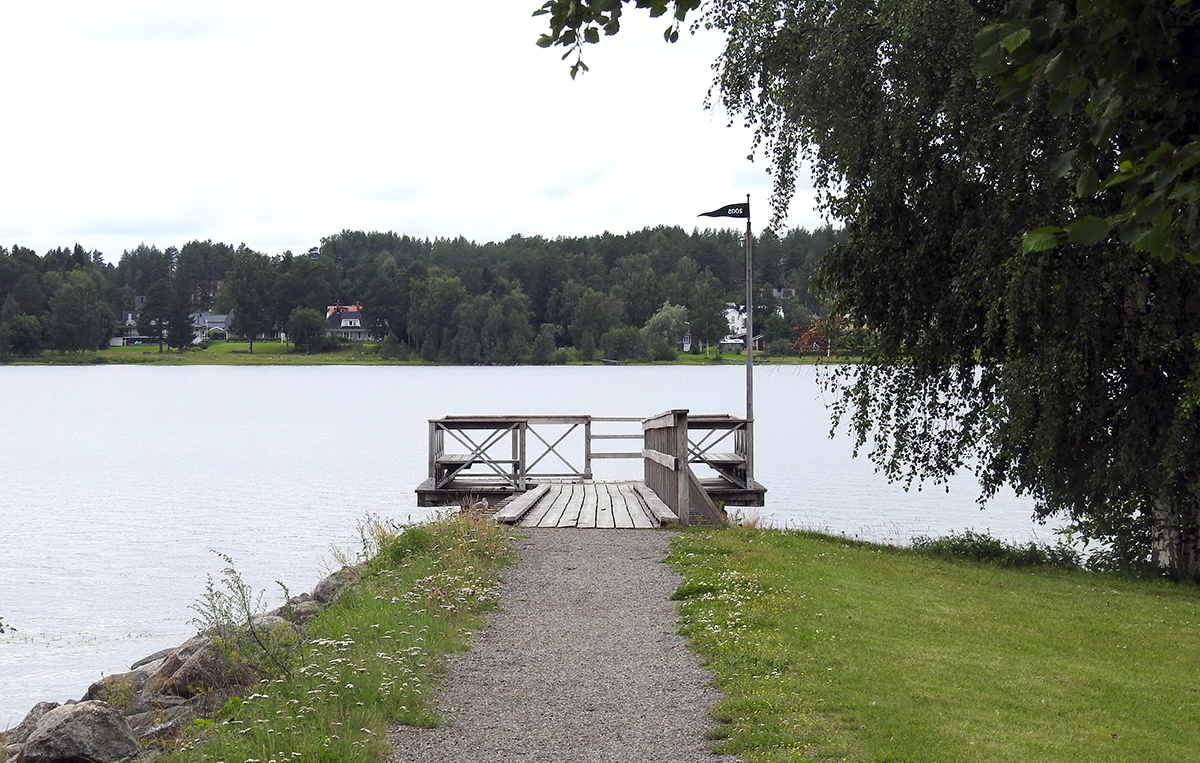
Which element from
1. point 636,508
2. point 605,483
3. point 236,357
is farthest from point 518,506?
point 236,357

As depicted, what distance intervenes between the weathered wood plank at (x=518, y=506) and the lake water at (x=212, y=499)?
3.05 m

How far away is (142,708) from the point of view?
33.2ft

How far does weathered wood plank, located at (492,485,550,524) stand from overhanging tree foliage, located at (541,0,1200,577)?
15.0 ft

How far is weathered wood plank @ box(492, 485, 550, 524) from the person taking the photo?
16.2 metres

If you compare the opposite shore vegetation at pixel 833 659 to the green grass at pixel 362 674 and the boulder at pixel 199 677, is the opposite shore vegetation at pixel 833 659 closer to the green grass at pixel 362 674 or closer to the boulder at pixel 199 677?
the green grass at pixel 362 674

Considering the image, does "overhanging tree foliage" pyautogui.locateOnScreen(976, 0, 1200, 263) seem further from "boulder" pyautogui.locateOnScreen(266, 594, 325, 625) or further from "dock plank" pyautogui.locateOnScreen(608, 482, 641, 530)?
"dock plank" pyautogui.locateOnScreen(608, 482, 641, 530)

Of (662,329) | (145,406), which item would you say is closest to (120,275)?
(662,329)

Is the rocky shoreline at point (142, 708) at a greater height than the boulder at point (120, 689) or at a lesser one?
greater

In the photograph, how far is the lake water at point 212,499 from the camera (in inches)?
688

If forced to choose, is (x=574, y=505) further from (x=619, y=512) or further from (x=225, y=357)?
(x=225, y=357)

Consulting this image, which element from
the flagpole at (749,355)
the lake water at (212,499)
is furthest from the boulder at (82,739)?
the flagpole at (749,355)

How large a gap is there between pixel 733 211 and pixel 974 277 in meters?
7.32

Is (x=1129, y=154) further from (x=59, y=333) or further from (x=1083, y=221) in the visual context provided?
(x=59, y=333)

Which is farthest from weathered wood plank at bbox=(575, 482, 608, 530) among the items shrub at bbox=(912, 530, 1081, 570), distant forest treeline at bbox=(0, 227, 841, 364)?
distant forest treeline at bbox=(0, 227, 841, 364)
